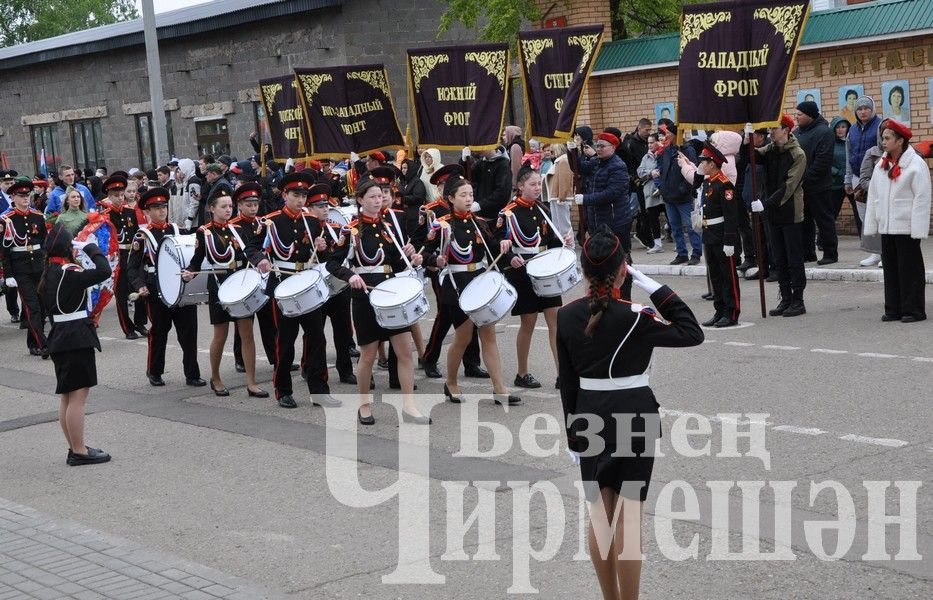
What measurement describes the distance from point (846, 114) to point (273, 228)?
34.8ft

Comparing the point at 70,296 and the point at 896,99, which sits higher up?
the point at 896,99

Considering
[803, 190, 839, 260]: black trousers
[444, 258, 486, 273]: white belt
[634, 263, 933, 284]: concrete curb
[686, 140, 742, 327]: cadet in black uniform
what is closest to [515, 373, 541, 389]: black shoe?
[444, 258, 486, 273]: white belt

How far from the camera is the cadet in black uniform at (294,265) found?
11172 millimetres

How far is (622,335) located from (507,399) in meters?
4.88

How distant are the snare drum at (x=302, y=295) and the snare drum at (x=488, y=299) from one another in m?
1.23

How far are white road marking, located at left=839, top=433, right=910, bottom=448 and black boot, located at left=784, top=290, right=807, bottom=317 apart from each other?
519 cm

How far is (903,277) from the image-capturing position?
12.7 meters

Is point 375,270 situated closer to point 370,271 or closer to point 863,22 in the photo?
point 370,271

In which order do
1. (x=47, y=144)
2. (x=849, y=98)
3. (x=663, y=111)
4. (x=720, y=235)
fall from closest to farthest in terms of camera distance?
(x=720, y=235) < (x=849, y=98) < (x=663, y=111) < (x=47, y=144)

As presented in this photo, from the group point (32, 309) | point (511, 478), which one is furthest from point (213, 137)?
point (511, 478)

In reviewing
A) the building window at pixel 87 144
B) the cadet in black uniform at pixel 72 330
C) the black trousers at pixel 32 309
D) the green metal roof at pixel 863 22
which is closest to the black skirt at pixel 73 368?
the cadet in black uniform at pixel 72 330

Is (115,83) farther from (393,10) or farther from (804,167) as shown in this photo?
(804,167)

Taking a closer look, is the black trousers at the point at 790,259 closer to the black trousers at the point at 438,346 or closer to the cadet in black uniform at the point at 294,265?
the black trousers at the point at 438,346

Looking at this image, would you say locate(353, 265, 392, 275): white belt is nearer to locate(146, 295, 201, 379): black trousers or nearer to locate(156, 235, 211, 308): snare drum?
locate(156, 235, 211, 308): snare drum
